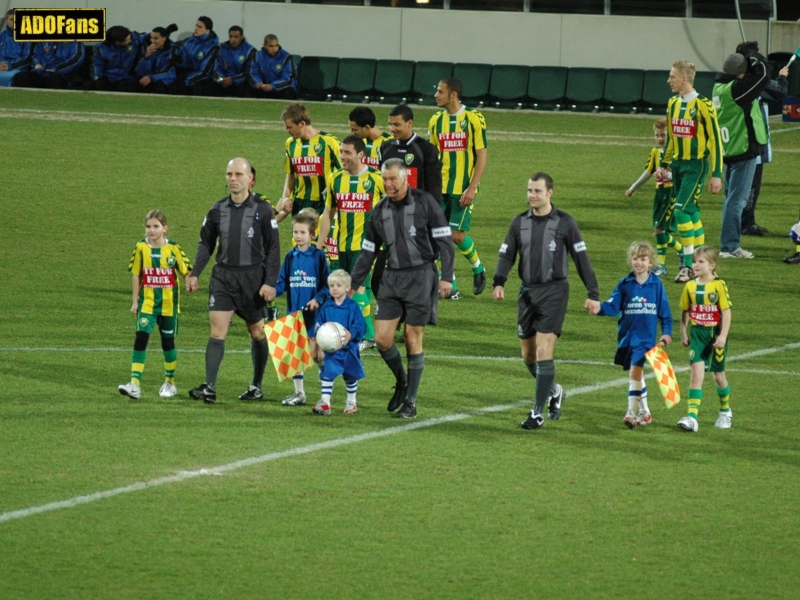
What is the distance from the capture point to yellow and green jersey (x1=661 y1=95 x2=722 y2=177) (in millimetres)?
14594

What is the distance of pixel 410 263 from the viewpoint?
9.74 meters

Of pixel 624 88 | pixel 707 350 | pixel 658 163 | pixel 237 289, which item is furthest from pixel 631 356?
pixel 624 88

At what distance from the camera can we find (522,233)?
9500 mm

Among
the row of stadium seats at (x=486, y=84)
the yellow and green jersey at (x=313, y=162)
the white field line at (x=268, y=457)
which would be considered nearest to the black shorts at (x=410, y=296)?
the white field line at (x=268, y=457)

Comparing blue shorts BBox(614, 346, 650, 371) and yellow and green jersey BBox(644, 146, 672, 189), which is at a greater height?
yellow and green jersey BBox(644, 146, 672, 189)

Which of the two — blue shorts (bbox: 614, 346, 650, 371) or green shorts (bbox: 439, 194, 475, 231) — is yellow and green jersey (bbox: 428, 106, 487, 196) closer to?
green shorts (bbox: 439, 194, 475, 231)

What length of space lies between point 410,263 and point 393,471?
6.08 feet

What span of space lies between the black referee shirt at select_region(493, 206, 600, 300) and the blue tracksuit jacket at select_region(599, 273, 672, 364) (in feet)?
0.87

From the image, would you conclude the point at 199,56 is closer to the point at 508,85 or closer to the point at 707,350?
the point at 508,85

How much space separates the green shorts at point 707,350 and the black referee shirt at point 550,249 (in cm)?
80

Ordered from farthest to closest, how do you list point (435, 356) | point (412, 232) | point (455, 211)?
point (455, 211) < point (435, 356) < point (412, 232)

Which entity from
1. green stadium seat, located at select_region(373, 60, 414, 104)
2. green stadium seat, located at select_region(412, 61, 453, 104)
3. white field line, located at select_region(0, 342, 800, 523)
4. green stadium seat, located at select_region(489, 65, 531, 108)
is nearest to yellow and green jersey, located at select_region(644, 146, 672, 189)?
white field line, located at select_region(0, 342, 800, 523)

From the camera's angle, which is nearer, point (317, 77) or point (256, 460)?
point (256, 460)

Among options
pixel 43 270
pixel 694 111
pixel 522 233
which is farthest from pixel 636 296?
pixel 43 270
